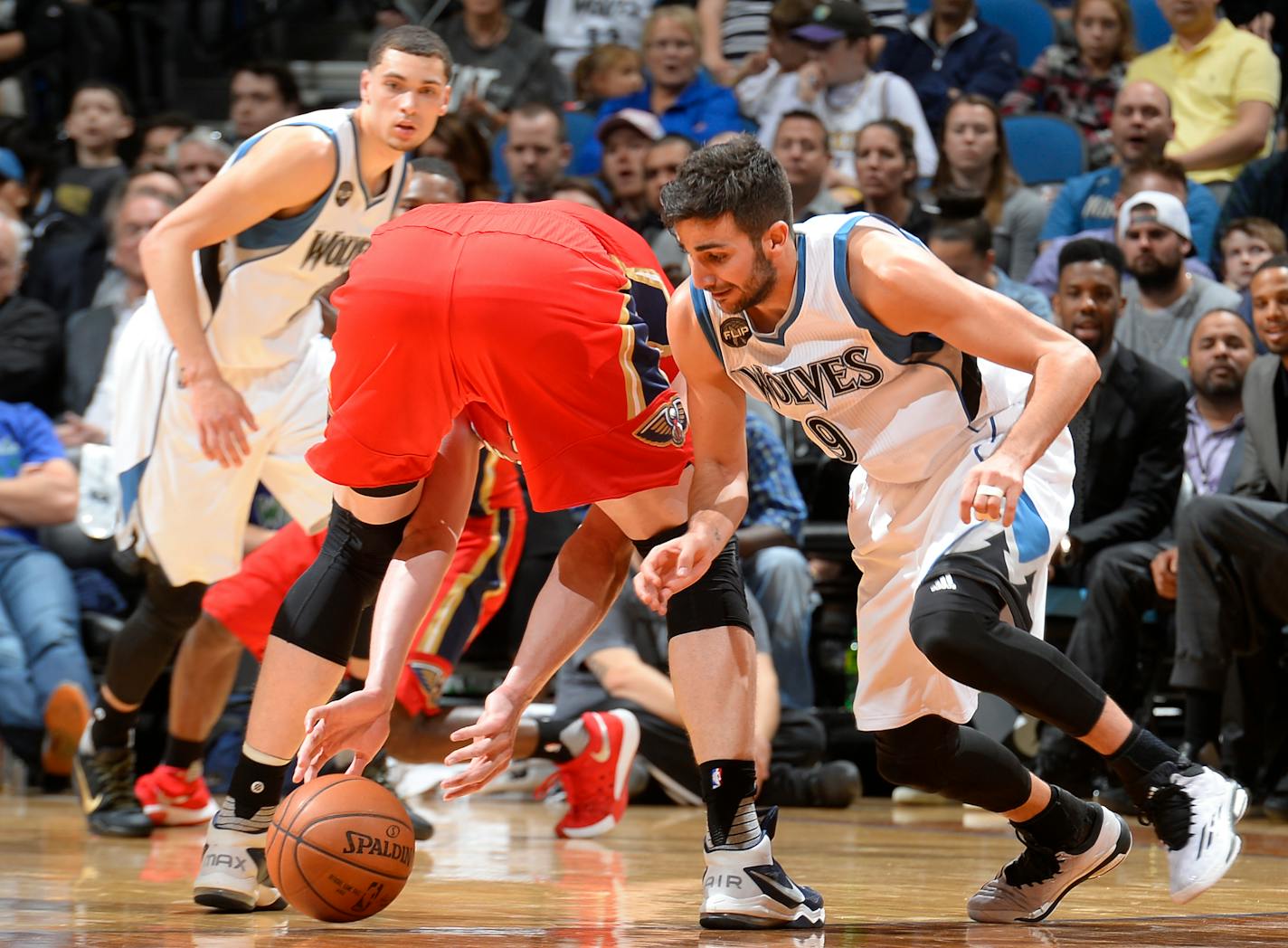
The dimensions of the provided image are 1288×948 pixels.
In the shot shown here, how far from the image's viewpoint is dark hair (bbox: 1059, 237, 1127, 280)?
671cm

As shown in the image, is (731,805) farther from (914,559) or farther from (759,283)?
(759,283)

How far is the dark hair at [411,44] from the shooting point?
4.36 metres

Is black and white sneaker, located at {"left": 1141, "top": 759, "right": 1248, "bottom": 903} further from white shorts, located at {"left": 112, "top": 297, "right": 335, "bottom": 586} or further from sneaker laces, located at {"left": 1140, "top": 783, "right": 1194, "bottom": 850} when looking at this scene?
white shorts, located at {"left": 112, "top": 297, "right": 335, "bottom": 586}

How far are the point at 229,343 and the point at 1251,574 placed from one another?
3436mm

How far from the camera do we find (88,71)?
10.8m

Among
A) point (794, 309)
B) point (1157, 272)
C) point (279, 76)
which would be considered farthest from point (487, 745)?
point (279, 76)

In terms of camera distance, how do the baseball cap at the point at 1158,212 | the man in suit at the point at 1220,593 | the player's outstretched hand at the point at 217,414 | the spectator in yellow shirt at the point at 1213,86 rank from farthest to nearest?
the spectator in yellow shirt at the point at 1213,86 < the baseball cap at the point at 1158,212 < the man in suit at the point at 1220,593 < the player's outstretched hand at the point at 217,414

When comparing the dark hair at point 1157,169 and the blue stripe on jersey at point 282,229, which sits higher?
the blue stripe on jersey at point 282,229

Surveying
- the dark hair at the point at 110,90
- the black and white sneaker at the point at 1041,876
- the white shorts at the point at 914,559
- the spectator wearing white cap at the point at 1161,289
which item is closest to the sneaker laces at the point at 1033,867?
the black and white sneaker at the point at 1041,876

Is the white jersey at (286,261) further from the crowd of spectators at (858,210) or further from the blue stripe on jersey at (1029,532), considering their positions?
the blue stripe on jersey at (1029,532)

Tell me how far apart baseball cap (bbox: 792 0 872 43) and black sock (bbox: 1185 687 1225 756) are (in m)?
4.46

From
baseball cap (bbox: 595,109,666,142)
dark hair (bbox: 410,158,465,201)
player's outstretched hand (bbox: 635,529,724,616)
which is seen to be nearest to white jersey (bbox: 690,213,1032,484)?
player's outstretched hand (bbox: 635,529,724,616)

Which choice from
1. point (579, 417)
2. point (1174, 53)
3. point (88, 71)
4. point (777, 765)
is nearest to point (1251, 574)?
point (777, 765)

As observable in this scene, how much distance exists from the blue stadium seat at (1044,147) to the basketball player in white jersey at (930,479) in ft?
19.0
